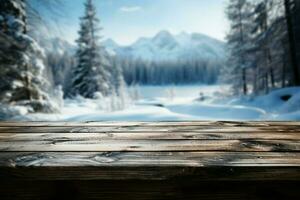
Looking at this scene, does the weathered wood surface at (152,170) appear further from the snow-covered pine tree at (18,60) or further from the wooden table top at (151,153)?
the snow-covered pine tree at (18,60)

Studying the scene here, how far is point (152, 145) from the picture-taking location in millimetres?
1081

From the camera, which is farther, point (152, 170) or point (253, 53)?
point (253, 53)

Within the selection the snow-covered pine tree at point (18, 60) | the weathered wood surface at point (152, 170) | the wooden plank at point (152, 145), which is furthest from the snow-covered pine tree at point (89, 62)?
the weathered wood surface at point (152, 170)

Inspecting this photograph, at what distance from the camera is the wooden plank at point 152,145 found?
1.01 metres

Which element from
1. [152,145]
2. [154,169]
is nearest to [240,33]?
[152,145]

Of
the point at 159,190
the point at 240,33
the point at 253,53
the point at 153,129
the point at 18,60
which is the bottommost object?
the point at 159,190

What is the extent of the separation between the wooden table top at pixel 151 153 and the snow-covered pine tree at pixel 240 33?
22.6m

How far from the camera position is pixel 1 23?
10.1 metres

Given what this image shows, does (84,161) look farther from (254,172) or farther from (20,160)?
(254,172)

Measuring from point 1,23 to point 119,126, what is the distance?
1023 cm

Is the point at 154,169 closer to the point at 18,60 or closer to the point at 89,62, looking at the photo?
the point at 18,60

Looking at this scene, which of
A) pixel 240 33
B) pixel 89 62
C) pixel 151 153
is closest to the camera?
Answer: pixel 151 153

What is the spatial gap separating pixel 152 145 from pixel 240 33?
24.1 metres

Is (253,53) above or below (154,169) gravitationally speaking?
above
